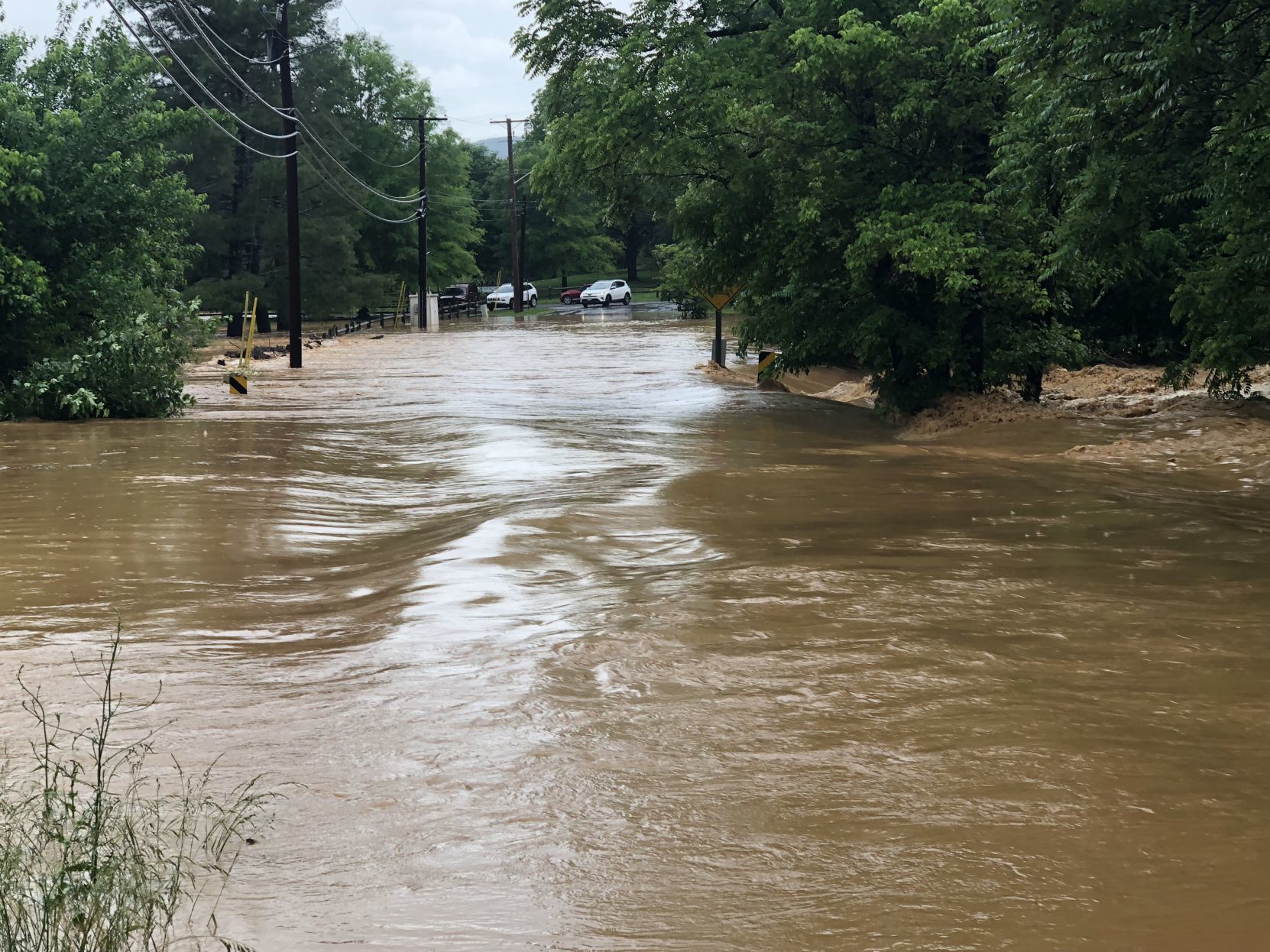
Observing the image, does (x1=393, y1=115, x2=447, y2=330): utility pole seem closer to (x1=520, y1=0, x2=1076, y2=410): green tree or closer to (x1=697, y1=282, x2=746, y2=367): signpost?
(x1=697, y1=282, x2=746, y2=367): signpost

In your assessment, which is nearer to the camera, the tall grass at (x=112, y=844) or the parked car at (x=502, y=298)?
the tall grass at (x=112, y=844)

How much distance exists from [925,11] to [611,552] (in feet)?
37.7

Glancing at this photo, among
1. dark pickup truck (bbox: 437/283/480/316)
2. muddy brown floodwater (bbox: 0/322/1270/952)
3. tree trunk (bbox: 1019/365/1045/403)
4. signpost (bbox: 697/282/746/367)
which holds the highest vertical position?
dark pickup truck (bbox: 437/283/480/316)

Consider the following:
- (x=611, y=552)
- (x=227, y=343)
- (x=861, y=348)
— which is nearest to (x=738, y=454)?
(x=861, y=348)

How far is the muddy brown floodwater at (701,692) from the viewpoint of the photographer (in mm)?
4332

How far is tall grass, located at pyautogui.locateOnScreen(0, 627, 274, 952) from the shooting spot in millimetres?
3549

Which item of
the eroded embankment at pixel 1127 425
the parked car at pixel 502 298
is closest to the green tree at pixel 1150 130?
the eroded embankment at pixel 1127 425

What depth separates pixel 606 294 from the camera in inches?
3091

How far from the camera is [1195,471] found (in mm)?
14539

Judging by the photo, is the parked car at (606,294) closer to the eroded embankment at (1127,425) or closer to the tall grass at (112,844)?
the eroded embankment at (1127,425)

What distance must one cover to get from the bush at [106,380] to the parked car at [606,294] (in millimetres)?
56904

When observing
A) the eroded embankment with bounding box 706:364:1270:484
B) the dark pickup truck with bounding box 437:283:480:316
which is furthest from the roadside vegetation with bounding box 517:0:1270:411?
the dark pickup truck with bounding box 437:283:480:316

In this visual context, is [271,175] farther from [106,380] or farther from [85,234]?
[106,380]

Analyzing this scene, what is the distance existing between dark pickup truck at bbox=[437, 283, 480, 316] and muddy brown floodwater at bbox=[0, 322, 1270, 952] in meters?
57.2
